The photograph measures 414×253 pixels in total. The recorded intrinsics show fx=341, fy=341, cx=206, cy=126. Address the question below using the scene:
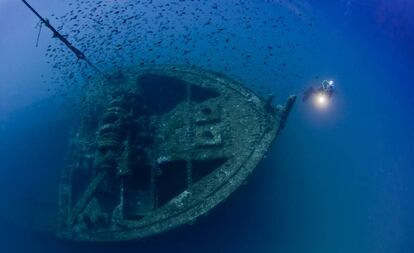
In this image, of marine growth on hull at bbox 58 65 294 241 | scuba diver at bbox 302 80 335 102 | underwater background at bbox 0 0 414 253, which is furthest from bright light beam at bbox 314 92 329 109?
marine growth on hull at bbox 58 65 294 241

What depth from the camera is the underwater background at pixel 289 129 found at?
34.2 feet

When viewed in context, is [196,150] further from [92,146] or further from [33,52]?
[33,52]

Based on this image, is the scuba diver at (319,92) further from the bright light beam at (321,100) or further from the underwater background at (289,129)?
the underwater background at (289,129)

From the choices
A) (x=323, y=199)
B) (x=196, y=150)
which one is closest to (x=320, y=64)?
(x=323, y=199)

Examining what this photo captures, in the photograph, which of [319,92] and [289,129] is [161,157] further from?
[319,92]

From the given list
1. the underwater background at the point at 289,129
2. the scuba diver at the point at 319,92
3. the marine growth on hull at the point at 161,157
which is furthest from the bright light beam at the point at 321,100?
the marine growth on hull at the point at 161,157

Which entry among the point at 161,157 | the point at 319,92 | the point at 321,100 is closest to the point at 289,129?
the point at 321,100

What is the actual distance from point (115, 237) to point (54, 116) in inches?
385

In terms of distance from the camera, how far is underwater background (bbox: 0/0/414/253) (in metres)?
10.4

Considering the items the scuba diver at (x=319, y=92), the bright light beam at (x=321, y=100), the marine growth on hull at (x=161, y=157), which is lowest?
the marine growth on hull at (x=161, y=157)

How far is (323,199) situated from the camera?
36.5 ft

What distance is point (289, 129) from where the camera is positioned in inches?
489

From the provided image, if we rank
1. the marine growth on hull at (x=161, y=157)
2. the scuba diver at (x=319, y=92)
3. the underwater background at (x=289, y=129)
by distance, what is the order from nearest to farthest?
the marine growth on hull at (x=161, y=157), the underwater background at (x=289, y=129), the scuba diver at (x=319, y=92)

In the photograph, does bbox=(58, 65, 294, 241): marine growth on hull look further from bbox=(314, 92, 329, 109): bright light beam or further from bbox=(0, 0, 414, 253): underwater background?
bbox=(314, 92, 329, 109): bright light beam
